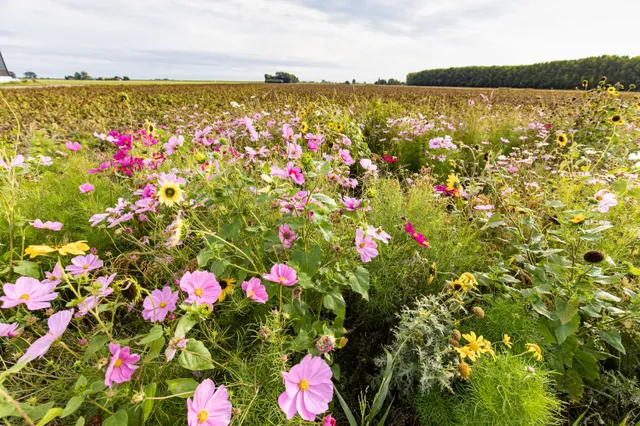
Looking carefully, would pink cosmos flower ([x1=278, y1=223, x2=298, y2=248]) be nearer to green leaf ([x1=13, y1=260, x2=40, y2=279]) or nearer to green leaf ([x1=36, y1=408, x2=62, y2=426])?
green leaf ([x1=36, y1=408, x2=62, y2=426])

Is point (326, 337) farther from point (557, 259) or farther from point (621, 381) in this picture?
point (621, 381)

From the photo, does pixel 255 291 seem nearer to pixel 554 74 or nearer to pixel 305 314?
pixel 305 314

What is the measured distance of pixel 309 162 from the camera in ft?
3.85

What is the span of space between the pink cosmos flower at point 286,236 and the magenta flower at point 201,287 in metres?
0.37

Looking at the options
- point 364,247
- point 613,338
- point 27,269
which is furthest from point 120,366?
point 613,338

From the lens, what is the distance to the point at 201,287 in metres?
0.93

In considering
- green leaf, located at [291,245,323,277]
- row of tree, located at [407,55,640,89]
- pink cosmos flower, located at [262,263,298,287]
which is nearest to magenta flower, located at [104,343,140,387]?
pink cosmos flower, located at [262,263,298,287]

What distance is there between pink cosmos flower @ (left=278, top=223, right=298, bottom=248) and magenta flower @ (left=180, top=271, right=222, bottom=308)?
1.20 feet

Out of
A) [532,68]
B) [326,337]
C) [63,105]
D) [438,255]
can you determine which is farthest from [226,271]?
[532,68]

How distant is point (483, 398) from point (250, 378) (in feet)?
2.56

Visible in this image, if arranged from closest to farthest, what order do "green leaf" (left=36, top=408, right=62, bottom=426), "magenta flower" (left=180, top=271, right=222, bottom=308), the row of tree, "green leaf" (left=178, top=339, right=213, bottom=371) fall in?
"green leaf" (left=36, top=408, right=62, bottom=426), "green leaf" (left=178, top=339, right=213, bottom=371), "magenta flower" (left=180, top=271, right=222, bottom=308), the row of tree

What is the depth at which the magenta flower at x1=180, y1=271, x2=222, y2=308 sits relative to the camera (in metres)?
0.90

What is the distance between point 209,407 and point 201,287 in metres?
0.31

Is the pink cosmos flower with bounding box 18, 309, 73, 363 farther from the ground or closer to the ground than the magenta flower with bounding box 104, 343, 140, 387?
farther from the ground
